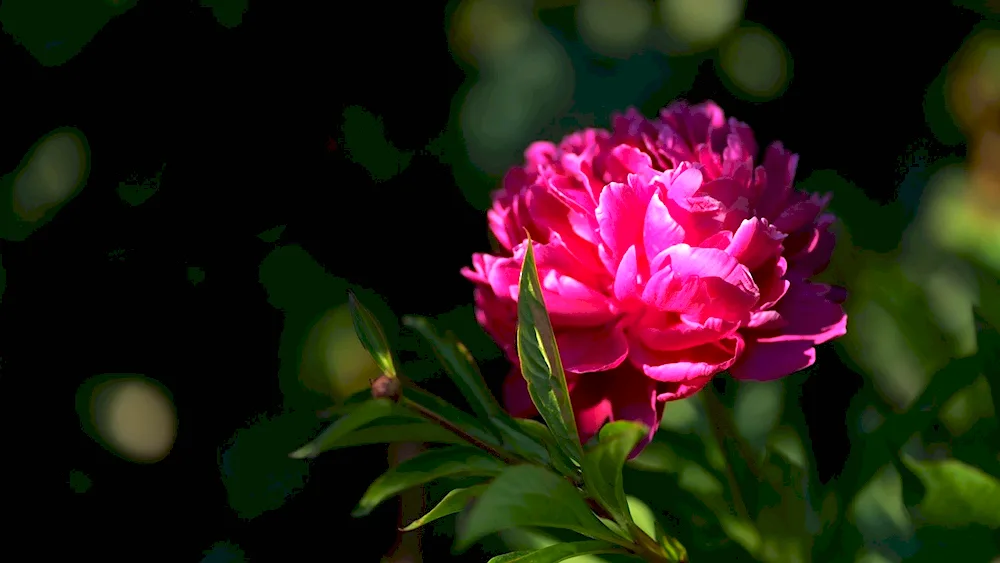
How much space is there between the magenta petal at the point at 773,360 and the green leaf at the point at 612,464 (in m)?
0.10

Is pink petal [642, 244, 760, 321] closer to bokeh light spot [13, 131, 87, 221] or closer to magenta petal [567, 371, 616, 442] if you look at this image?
magenta petal [567, 371, 616, 442]

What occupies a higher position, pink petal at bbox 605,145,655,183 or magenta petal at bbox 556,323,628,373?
pink petal at bbox 605,145,655,183

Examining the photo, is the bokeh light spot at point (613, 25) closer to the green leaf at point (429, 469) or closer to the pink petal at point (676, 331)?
the pink petal at point (676, 331)

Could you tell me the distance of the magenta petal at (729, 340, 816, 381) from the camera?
0.53 metres

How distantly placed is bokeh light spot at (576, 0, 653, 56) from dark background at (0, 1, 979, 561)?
7cm

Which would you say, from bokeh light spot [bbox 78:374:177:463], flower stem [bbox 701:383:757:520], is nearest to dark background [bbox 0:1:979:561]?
bokeh light spot [bbox 78:374:177:463]

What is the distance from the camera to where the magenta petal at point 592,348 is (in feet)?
1.77

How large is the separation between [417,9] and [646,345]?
481 millimetres

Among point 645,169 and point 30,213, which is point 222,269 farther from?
point 645,169

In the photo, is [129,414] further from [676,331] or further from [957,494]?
[957,494]

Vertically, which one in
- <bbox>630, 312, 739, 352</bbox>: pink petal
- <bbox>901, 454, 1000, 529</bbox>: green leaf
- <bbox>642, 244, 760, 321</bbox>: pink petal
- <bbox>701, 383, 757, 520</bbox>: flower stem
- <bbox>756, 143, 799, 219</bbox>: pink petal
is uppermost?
<bbox>756, 143, 799, 219</bbox>: pink petal

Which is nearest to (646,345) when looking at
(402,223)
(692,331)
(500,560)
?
(692,331)

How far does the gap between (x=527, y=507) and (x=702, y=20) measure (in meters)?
0.67

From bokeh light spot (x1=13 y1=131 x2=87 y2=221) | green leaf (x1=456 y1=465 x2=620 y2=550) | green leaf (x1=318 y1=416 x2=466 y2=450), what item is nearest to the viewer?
green leaf (x1=456 y1=465 x2=620 y2=550)
